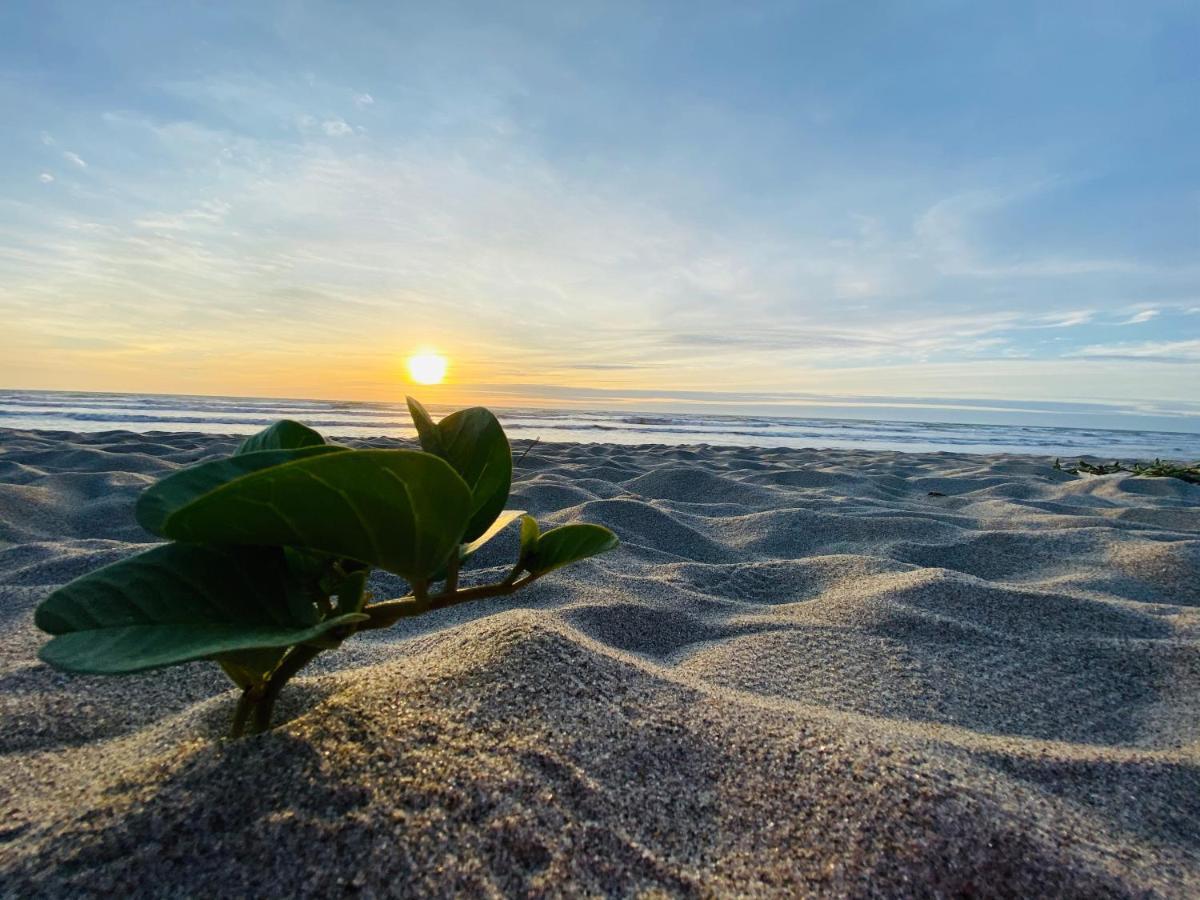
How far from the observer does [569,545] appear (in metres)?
0.66

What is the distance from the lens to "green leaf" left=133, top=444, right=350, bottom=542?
545mm

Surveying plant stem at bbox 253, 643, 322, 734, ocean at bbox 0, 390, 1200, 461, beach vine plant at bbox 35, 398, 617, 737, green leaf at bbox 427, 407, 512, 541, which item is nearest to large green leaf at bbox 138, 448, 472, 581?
beach vine plant at bbox 35, 398, 617, 737

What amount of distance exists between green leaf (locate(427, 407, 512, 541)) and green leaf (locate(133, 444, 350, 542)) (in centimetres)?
13

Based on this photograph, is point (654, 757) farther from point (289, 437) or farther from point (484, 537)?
point (289, 437)

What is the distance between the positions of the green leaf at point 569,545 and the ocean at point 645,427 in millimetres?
8143

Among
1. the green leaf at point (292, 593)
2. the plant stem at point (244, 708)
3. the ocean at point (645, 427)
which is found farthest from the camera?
the ocean at point (645, 427)

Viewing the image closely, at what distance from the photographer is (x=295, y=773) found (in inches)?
27.1

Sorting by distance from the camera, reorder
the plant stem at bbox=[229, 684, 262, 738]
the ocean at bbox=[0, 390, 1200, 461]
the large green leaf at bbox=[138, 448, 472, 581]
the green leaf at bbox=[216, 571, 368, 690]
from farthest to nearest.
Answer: the ocean at bbox=[0, 390, 1200, 461], the plant stem at bbox=[229, 684, 262, 738], the green leaf at bbox=[216, 571, 368, 690], the large green leaf at bbox=[138, 448, 472, 581]

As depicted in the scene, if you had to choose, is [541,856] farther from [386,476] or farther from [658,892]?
[386,476]

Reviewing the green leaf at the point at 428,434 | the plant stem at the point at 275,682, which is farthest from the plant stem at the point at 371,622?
the green leaf at the point at 428,434

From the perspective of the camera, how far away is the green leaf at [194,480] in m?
0.55

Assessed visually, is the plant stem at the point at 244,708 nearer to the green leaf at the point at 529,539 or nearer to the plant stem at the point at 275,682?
the plant stem at the point at 275,682

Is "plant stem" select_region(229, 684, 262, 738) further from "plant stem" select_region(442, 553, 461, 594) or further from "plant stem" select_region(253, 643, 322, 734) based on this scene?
"plant stem" select_region(442, 553, 461, 594)

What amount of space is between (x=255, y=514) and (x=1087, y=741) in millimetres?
1208
